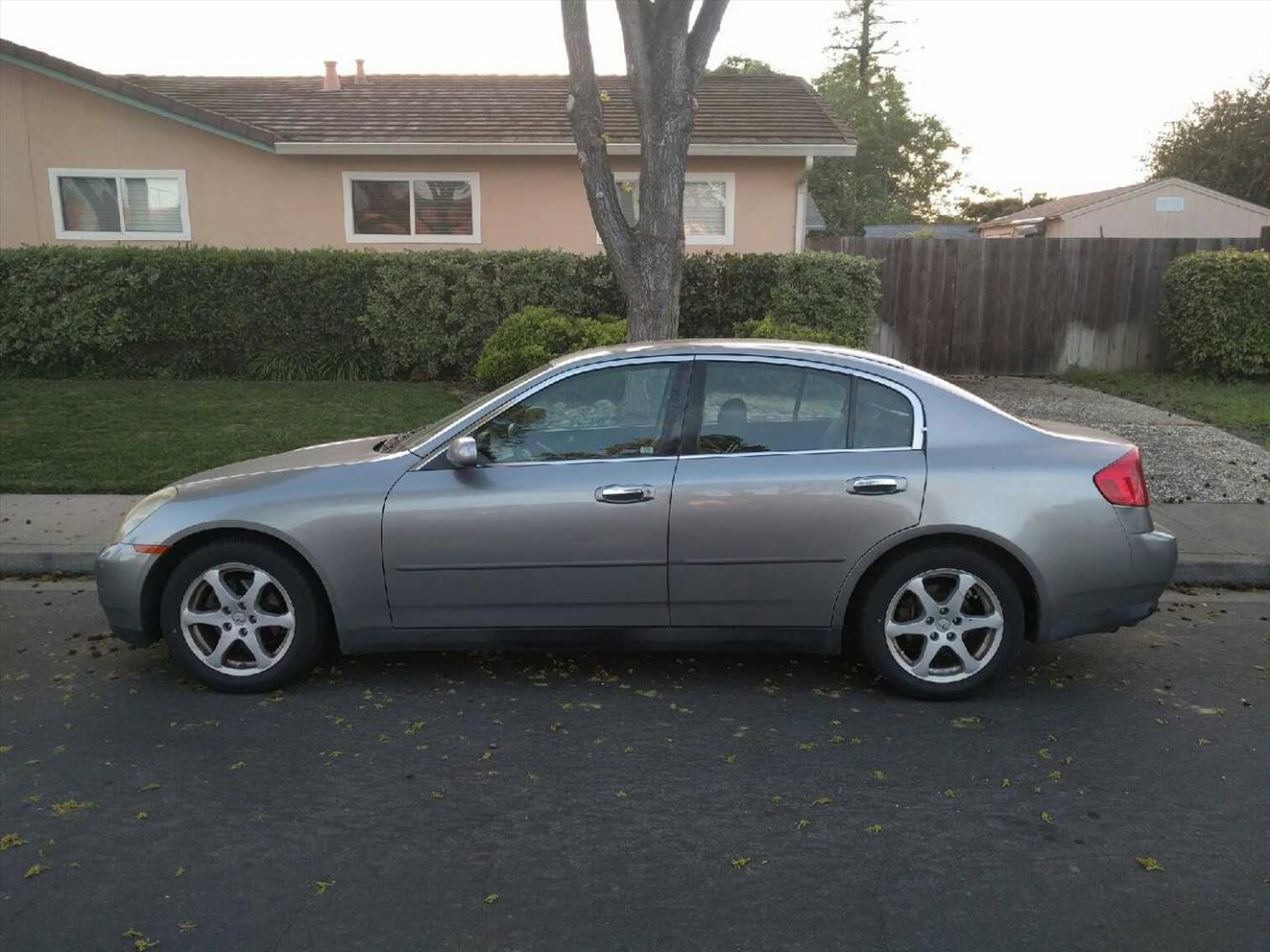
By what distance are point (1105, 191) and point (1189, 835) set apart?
124ft

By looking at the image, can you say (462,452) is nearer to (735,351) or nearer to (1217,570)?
(735,351)

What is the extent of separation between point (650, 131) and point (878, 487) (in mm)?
5128

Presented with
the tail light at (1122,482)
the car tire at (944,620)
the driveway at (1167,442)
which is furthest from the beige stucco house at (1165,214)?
the car tire at (944,620)

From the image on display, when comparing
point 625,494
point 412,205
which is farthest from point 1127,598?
point 412,205

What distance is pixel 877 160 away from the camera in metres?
55.1

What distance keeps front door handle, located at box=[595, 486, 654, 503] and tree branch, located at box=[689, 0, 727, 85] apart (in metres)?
5.25

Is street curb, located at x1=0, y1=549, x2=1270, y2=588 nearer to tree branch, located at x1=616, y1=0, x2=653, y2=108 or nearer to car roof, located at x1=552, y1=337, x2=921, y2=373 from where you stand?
car roof, located at x1=552, y1=337, x2=921, y2=373

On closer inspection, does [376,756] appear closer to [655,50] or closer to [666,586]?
[666,586]

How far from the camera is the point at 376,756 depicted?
13.8 ft

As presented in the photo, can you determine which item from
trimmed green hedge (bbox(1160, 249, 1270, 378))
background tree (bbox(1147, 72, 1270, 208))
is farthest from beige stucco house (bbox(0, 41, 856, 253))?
background tree (bbox(1147, 72, 1270, 208))

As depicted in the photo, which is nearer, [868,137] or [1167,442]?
[1167,442]

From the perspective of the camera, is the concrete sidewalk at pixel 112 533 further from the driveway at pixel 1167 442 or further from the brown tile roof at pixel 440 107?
the brown tile roof at pixel 440 107

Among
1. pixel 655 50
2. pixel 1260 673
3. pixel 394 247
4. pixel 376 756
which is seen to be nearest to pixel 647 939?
pixel 376 756

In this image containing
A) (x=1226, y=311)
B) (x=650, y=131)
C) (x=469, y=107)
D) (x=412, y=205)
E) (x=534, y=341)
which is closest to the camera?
(x=650, y=131)
